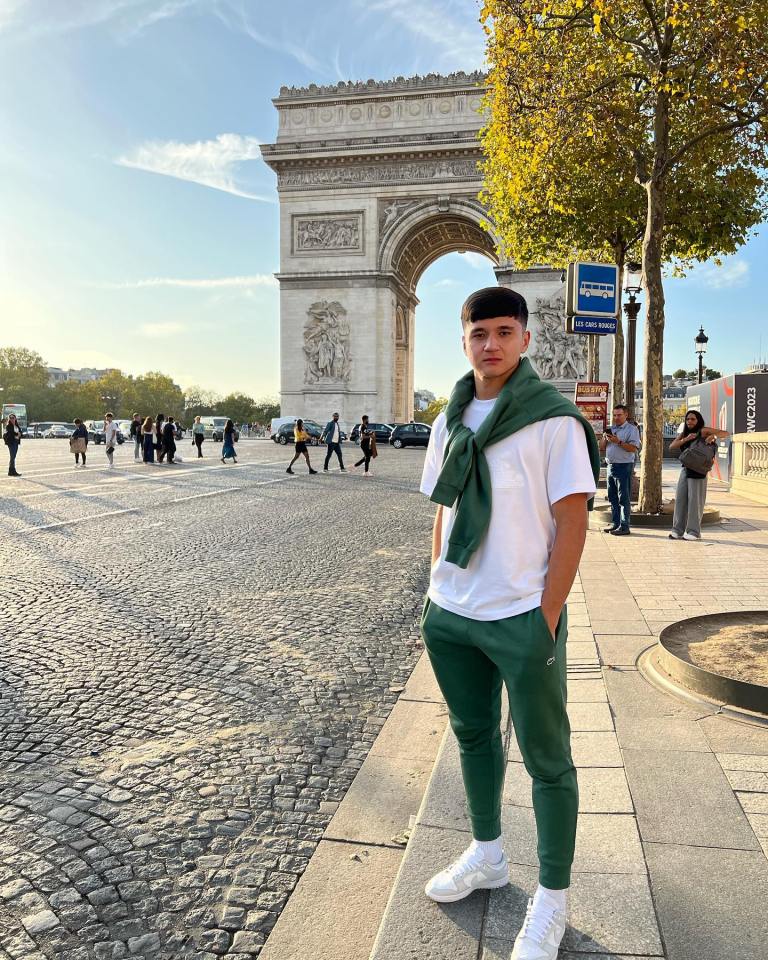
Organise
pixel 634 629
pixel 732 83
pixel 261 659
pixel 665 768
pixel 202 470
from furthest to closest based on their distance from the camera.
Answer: pixel 202 470
pixel 732 83
pixel 634 629
pixel 261 659
pixel 665 768

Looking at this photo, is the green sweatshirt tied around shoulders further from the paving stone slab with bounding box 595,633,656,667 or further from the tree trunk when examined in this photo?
the tree trunk

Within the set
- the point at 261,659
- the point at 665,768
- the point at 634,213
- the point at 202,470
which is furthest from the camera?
the point at 202,470

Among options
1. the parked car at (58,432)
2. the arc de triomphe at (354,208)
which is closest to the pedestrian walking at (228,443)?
the arc de triomphe at (354,208)

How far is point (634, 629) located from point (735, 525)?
6.14m

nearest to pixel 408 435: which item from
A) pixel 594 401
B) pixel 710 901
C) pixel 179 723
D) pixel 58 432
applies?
pixel 594 401

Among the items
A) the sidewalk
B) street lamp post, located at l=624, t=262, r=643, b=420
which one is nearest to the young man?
the sidewalk

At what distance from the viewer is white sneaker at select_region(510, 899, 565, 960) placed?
189cm

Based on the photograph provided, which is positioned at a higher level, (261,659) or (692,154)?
(692,154)

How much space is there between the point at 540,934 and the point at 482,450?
115 centimetres

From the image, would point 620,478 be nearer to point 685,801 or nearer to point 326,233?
point 685,801

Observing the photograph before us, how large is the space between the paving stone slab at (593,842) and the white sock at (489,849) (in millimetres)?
142

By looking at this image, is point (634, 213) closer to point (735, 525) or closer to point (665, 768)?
point (735, 525)

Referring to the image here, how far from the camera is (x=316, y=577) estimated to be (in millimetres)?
7008

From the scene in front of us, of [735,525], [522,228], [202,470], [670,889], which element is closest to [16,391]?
[202,470]
